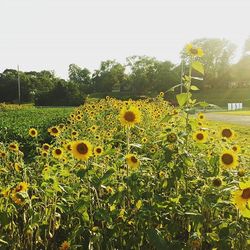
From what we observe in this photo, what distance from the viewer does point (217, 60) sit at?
6394 centimetres

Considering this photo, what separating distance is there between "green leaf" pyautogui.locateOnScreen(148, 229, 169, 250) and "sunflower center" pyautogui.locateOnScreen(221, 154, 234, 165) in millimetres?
672

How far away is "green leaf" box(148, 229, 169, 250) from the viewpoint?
7.18ft

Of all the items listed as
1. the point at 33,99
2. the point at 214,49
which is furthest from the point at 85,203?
the point at 214,49

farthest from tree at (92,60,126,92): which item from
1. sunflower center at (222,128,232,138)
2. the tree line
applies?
sunflower center at (222,128,232,138)

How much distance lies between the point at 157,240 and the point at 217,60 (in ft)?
212

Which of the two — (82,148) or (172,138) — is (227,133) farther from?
(82,148)

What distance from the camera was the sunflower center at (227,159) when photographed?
2.51 m

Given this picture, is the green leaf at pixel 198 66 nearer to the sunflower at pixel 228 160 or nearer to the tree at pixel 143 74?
the sunflower at pixel 228 160

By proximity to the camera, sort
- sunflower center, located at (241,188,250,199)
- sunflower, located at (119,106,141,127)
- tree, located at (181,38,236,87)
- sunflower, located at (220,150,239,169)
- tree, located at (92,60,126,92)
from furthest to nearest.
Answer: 1. tree, located at (92,60,126,92)
2. tree, located at (181,38,236,87)
3. sunflower, located at (119,106,141,127)
4. sunflower, located at (220,150,239,169)
5. sunflower center, located at (241,188,250,199)

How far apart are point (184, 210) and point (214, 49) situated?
65.9 meters

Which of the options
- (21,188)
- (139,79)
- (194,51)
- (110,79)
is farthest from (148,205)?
(110,79)

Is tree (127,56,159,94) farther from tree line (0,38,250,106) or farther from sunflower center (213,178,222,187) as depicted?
sunflower center (213,178,222,187)

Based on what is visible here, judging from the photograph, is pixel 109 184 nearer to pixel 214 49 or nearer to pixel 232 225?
pixel 232 225

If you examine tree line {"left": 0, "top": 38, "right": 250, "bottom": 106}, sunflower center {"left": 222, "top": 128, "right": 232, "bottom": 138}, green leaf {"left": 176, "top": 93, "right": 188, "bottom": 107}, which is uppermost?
tree line {"left": 0, "top": 38, "right": 250, "bottom": 106}
